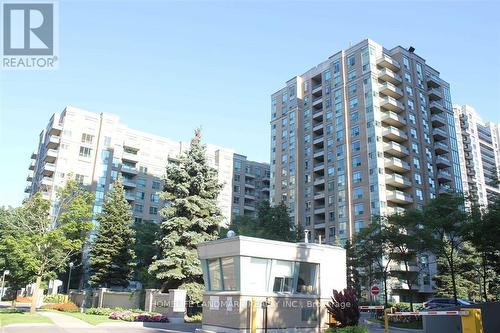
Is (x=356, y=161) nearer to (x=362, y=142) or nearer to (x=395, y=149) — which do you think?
(x=362, y=142)

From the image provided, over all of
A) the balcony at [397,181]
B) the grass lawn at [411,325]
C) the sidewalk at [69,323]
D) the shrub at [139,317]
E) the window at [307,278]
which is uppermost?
the balcony at [397,181]

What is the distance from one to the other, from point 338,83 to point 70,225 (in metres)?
63.6

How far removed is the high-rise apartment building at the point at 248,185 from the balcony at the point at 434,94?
47.4 meters

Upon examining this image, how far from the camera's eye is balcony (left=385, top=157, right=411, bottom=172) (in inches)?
2923

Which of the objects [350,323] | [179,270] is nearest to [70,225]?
[179,270]

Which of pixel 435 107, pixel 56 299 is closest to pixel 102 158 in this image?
pixel 56 299

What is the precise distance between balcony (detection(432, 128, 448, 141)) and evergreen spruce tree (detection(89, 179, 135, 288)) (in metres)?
63.9

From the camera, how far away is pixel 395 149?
75.6 meters

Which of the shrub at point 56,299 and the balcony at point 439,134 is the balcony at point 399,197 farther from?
the shrub at point 56,299

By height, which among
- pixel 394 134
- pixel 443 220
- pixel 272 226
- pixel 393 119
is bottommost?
pixel 443 220

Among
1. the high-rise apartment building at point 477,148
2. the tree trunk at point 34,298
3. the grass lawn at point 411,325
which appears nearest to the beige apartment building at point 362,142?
the high-rise apartment building at point 477,148

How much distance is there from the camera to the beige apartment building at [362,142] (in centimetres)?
7425

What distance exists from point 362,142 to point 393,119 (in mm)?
7279

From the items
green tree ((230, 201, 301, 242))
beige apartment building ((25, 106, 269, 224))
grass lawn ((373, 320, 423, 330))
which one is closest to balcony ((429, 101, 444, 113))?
green tree ((230, 201, 301, 242))
